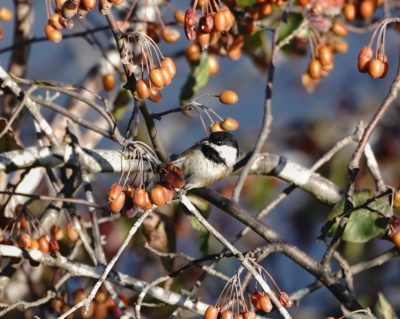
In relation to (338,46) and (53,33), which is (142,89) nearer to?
(53,33)

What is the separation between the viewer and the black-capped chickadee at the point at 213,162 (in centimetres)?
282

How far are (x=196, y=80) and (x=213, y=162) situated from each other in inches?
17.2

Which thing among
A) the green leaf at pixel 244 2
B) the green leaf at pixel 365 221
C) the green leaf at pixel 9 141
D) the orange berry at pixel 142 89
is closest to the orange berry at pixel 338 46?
the green leaf at pixel 244 2

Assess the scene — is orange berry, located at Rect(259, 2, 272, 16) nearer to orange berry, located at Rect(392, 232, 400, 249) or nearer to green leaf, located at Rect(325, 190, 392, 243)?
green leaf, located at Rect(325, 190, 392, 243)

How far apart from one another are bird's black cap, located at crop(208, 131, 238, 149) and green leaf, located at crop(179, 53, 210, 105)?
38 centimetres

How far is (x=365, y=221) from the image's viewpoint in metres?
2.51

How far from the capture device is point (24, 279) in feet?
11.6

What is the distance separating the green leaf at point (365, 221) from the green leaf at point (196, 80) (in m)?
0.86

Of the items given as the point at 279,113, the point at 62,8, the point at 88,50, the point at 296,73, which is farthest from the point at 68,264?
the point at 279,113

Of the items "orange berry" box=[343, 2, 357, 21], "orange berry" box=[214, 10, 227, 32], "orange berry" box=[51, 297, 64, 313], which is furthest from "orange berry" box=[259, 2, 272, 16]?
"orange berry" box=[51, 297, 64, 313]

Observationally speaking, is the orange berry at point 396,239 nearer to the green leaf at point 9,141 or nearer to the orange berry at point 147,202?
the orange berry at point 147,202

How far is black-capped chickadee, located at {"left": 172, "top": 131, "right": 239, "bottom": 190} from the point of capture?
2.82 m

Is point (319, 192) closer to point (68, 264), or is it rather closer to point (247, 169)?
point (247, 169)

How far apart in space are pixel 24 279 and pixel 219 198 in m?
1.21
